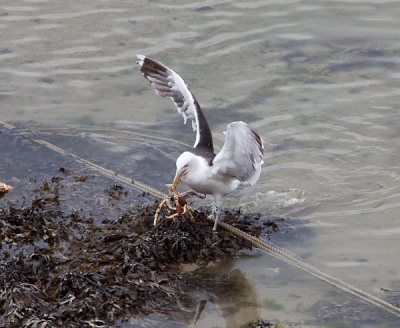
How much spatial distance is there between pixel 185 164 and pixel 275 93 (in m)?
4.16

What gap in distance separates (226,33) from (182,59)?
126 centimetres

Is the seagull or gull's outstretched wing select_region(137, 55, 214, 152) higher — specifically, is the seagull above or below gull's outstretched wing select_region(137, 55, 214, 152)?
below

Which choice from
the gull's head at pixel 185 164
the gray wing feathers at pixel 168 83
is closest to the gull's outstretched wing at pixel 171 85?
the gray wing feathers at pixel 168 83

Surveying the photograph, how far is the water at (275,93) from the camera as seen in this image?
5.91 metres

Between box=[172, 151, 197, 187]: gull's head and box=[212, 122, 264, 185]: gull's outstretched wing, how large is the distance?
20cm

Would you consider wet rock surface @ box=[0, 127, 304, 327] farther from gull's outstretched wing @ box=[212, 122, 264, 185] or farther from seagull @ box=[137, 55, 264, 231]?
gull's outstretched wing @ box=[212, 122, 264, 185]

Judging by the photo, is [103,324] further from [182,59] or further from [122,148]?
[182,59]

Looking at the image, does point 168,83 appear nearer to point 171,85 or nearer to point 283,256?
point 171,85

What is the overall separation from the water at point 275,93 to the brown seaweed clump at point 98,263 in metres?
0.42

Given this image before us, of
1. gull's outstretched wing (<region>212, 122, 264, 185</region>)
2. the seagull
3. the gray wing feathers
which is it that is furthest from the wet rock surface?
the gray wing feathers

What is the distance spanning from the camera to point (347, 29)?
10922 mm

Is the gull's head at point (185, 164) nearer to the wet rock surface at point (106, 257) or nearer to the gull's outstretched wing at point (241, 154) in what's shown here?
the gull's outstretched wing at point (241, 154)

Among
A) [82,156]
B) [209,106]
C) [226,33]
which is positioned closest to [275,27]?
[226,33]

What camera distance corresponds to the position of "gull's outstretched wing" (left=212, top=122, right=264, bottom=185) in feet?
16.6
